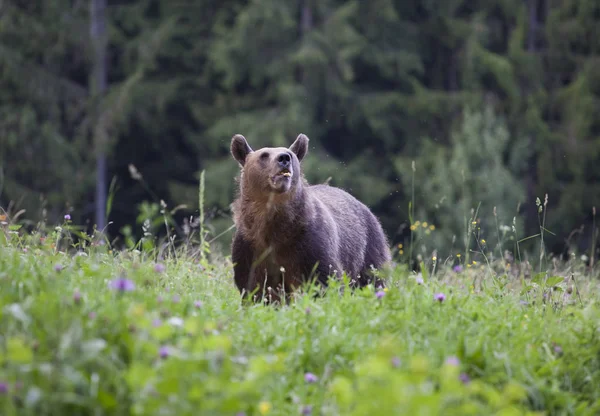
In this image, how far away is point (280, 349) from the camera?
461cm

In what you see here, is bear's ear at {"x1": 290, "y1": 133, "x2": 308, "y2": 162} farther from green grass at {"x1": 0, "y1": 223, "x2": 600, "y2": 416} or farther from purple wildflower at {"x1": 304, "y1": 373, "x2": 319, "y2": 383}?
purple wildflower at {"x1": 304, "y1": 373, "x2": 319, "y2": 383}

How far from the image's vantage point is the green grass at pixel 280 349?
3469 millimetres

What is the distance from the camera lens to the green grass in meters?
3.47

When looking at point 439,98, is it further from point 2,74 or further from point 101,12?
point 2,74

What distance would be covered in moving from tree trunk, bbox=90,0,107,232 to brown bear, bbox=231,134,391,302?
Result: 63.8 ft

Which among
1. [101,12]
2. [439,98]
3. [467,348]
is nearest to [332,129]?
[439,98]

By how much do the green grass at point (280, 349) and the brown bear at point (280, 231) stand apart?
2.81 feet

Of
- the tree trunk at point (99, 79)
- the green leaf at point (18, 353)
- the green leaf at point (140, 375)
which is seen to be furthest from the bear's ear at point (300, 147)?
the tree trunk at point (99, 79)

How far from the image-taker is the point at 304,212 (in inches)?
268

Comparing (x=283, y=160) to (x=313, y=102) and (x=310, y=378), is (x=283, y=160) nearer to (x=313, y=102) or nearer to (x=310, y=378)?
(x=310, y=378)

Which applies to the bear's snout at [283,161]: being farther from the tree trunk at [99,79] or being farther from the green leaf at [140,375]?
the tree trunk at [99,79]

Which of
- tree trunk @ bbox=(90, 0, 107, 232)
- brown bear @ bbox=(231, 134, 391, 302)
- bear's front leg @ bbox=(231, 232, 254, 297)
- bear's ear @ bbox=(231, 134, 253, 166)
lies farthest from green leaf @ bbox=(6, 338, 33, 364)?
tree trunk @ bbox=(90, 0, 107, 232)

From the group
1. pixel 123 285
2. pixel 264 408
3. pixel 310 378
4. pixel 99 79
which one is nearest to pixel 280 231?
pixel 310 378

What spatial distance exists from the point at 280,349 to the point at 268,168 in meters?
2.44
